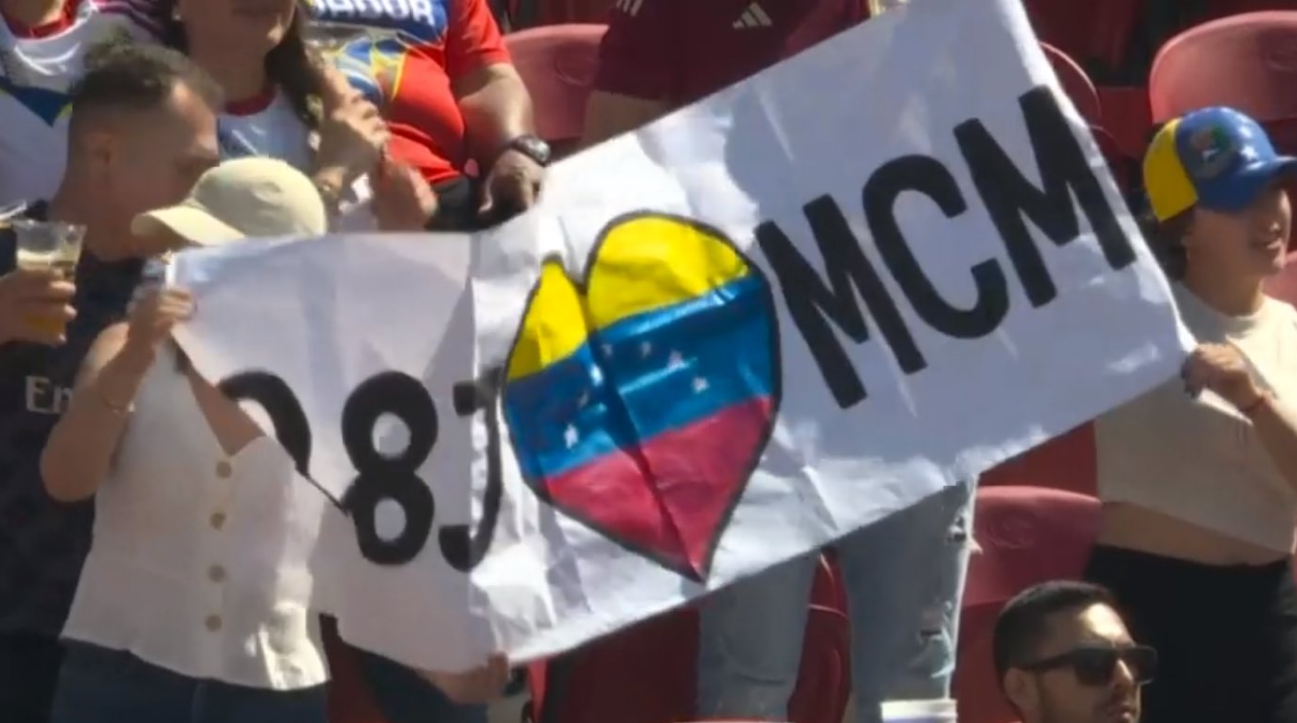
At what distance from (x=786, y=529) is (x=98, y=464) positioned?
0.75 m

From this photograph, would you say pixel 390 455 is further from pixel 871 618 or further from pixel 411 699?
pixel 871 618

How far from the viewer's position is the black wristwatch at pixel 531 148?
11.0ft

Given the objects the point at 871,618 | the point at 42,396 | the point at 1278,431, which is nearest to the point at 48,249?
the point at 42,396

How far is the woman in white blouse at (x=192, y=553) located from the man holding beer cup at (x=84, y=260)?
87mm

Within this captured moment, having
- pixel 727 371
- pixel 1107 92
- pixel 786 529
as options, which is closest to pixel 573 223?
pixel 727 371

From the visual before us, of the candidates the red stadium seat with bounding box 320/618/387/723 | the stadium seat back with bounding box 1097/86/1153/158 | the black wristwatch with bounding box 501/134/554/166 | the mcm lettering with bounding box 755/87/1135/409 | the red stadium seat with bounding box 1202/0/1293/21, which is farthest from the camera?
the red stadium seat with bounding box 1202/0/1293/21

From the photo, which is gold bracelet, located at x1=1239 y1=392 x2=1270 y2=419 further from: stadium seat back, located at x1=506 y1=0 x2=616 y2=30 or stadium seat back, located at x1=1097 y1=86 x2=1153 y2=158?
stadium seat back, located at x1=506 y1=0 x2=616 y2=30

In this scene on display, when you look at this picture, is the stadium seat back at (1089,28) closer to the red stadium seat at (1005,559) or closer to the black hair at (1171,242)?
the red stadium seat at (1005,559)

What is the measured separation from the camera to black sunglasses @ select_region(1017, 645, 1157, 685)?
323 centimetres

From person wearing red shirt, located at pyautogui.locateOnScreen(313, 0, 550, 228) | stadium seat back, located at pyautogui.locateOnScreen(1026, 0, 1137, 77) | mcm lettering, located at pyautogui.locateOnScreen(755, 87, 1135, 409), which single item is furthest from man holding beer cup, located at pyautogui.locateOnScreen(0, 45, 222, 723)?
stadium seat back, located at pyautogui.locateOnScreen(1026, 0, 1137, 77)

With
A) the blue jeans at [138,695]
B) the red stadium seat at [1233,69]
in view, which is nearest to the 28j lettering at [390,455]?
the blue jeans at [138,695]

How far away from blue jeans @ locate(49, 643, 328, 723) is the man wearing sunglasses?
102cm

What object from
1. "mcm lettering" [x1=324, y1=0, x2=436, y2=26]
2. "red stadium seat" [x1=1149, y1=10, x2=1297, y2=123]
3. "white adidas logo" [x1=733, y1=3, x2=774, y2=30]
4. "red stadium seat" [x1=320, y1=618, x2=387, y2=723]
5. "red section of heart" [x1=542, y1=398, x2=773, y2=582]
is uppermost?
"white adidas logo" [x1=733, y1=3, x2=774, y2=30]

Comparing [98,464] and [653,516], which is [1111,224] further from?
[98,464]
